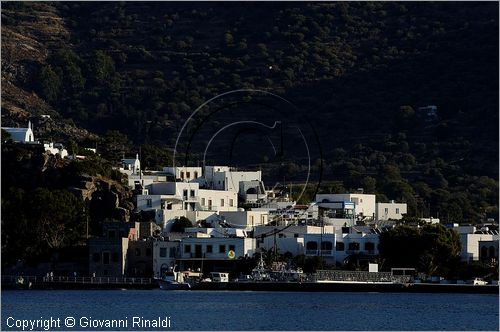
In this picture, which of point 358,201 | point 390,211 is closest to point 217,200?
point 358,201

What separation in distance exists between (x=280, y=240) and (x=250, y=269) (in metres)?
5.02

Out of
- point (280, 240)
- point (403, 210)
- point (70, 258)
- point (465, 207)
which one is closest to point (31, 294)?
point (70, 258)

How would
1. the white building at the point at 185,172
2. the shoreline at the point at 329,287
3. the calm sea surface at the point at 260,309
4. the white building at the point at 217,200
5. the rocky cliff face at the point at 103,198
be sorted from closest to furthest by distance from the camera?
the calm sea surface at the point at 260,309 < the shoreline at the point at 329,287 < the rocky cliff face at the point at 103,198 < the white building at the point at 217,200 < the white building at the point at 185,172

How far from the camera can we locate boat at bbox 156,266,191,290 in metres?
106

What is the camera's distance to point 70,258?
372ft

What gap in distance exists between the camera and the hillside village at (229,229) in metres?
112

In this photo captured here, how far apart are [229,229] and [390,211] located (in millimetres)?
→ 20700

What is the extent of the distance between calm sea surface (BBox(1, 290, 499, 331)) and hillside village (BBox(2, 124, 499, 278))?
26.3ft

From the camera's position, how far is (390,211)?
13562 cm

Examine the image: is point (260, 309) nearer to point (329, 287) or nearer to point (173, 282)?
point (329, 287)

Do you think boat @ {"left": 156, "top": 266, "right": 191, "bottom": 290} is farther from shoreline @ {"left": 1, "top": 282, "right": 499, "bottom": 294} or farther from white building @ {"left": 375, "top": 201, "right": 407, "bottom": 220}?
white building @ {"left": 375, "top": 201, "right": 407, "bottom": 220}

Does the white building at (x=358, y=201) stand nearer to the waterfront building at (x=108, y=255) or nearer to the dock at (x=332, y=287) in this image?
the waterfront building at (x=108, y=255)

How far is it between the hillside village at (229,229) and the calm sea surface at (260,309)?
8017mm

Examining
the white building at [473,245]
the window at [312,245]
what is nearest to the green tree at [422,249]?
the window at [312,245]
